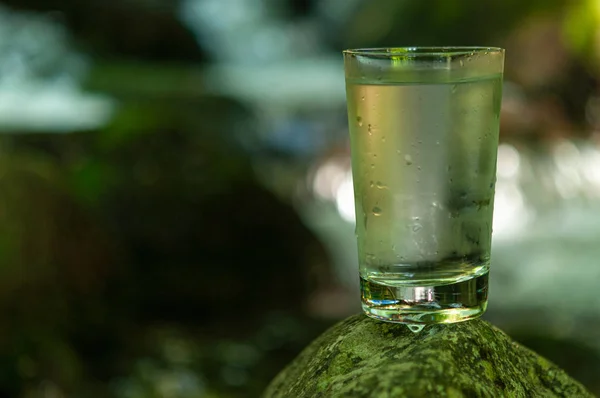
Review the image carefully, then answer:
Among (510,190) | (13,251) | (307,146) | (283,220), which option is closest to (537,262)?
(510,190)

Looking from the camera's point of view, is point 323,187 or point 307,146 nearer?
point 323,187

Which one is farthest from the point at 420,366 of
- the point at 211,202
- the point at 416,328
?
the point at 211,202

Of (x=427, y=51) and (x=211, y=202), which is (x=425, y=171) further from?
(x=211, y=202)

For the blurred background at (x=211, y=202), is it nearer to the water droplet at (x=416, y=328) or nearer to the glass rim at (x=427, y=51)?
the water droplet at (x=416, y=328)

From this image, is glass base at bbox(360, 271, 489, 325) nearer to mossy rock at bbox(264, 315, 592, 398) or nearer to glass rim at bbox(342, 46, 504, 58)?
mossy rock at bbox(264, 315, 592, 398)

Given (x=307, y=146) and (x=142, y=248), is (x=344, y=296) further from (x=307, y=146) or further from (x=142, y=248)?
(x=307, y=146)

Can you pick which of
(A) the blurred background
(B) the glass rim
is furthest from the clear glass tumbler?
(A) the blurred background
